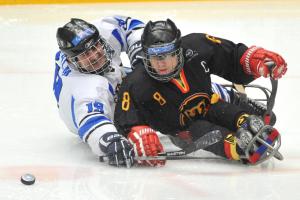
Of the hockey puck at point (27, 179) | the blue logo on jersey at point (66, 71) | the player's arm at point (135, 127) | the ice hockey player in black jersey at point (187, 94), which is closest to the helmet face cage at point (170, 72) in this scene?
the ice hockey player in black jersey at point (187, 94)

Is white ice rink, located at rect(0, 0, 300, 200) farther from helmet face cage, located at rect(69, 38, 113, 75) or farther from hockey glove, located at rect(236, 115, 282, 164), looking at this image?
helmet face cage, located at rect(69, 38, 113, 75)

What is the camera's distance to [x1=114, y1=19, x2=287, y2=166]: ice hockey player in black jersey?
283cm

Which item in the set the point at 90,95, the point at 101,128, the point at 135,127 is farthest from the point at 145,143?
the point at 90,95

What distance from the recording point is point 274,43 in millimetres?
4641

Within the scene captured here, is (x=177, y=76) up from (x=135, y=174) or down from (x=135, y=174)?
up

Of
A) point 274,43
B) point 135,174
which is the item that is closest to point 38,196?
point 135,174

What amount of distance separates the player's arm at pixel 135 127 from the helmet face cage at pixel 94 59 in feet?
0.57

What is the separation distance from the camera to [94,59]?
3072 millimetres

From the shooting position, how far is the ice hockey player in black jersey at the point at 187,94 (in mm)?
2830

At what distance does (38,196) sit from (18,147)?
0.66 meters

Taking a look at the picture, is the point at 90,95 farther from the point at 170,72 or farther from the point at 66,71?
the point at 170,72

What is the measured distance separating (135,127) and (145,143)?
0.30 feet

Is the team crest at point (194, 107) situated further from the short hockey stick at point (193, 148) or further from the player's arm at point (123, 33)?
the player's arm at point (123, 33)

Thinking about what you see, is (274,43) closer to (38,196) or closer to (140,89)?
(140,89)
